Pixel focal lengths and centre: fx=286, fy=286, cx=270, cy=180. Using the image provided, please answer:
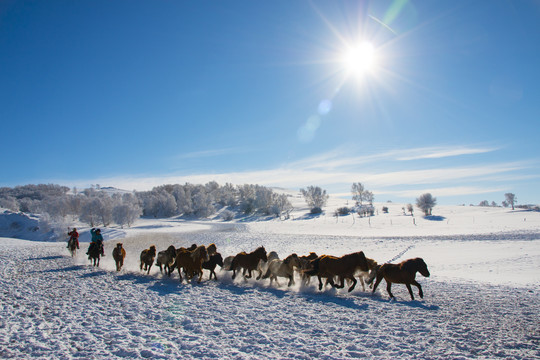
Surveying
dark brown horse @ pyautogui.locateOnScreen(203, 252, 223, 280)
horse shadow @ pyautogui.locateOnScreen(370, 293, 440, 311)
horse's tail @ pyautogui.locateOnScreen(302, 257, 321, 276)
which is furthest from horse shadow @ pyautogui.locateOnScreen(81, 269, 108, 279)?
horse shadow @ pyautogui.locateOnScreen(370, 293, 440, 311)

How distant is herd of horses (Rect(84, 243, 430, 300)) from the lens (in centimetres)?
905

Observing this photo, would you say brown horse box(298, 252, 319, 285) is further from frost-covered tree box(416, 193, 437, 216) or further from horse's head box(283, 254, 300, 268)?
frost-covered tree box(416, 193, 437, 216)

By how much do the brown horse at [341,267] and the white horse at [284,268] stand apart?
0.97m

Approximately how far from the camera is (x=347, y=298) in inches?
357

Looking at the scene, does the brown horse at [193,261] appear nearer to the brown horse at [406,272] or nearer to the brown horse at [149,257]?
the brown horse at [149,257]

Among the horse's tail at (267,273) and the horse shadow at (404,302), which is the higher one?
the horse's tail at (267,273)

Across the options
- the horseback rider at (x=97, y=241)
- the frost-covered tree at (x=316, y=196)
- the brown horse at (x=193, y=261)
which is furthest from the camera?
the frost-covered tree at (x=316, y=196)

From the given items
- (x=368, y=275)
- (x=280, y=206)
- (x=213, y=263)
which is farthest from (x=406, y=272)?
(x=280, y=206)

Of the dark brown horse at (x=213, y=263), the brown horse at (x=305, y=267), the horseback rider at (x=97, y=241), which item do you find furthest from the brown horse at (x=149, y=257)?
the brown horse at (x=305, y=267)

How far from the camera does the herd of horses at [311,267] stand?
9.05 meters

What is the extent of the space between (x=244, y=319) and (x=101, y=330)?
3117mm

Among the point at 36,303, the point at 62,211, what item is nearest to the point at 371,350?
the point at 36,303

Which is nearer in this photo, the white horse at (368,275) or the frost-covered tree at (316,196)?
the white horse at (368,275)

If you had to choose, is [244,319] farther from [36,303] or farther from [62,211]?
[62,211]
